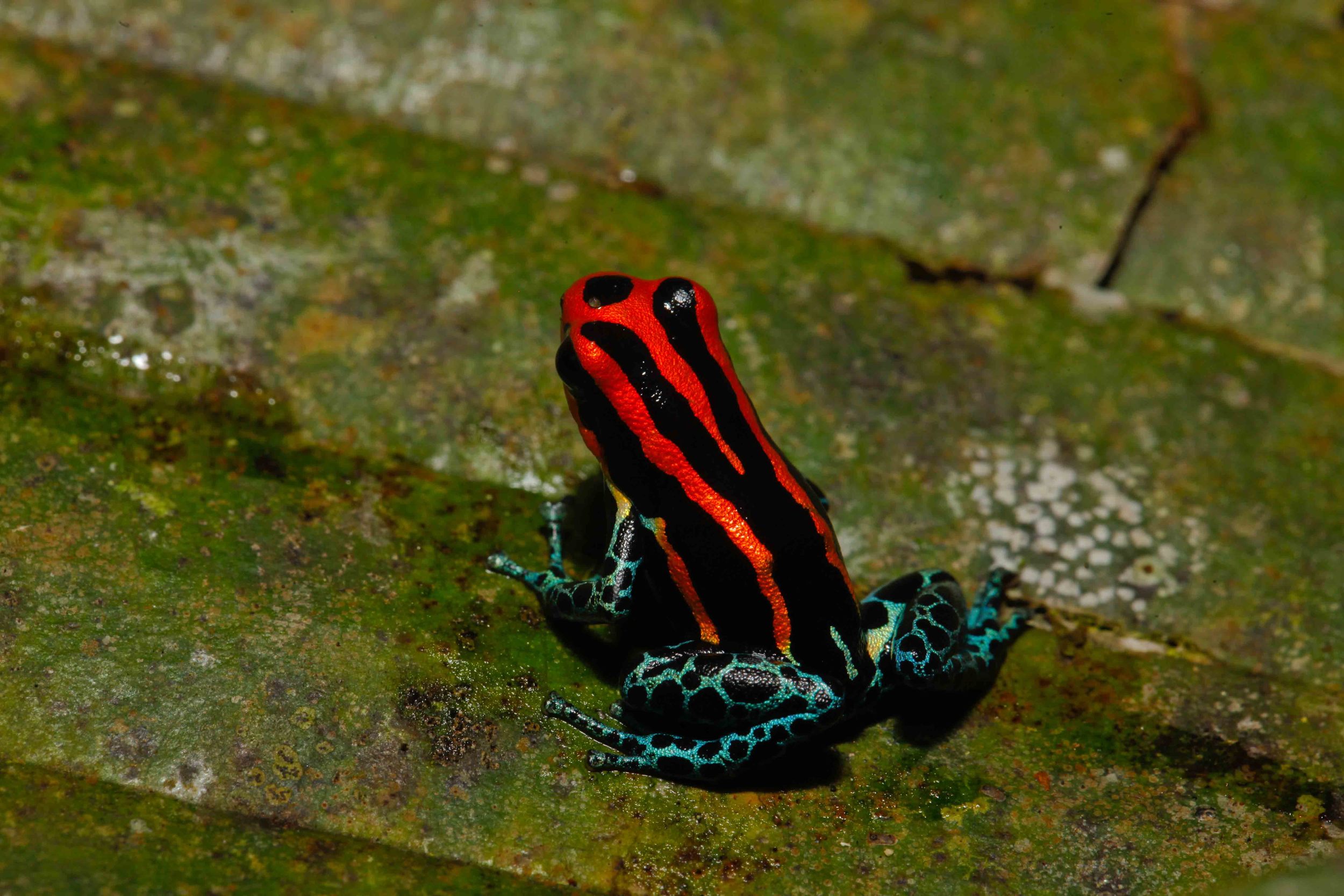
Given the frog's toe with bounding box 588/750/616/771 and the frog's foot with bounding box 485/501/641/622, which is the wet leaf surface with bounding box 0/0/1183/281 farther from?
the frog's toe with bounding box 588/750/616/771

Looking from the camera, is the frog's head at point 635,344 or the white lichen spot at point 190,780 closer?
the white lichen spot at point 190,780

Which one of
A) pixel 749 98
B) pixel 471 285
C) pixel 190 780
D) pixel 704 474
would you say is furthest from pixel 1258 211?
pixel 190 780

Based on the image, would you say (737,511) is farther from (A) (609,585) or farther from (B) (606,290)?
(B) (606,290)

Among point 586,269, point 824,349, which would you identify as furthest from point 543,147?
point 824,349

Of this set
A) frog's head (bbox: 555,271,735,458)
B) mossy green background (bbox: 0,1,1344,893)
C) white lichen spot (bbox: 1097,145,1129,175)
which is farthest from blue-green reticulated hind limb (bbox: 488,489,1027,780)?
white lichen spot (bbox: 1097,145,1129,175)

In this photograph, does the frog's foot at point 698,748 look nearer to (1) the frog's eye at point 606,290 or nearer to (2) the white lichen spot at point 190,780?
(2) the white lichen spot at point 190,780

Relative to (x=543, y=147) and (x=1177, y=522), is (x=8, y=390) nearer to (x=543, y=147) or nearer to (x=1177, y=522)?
(x=543, y=147)

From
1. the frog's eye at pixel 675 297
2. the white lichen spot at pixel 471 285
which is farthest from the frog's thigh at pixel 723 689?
the white lichen spot at pixel 471 285
